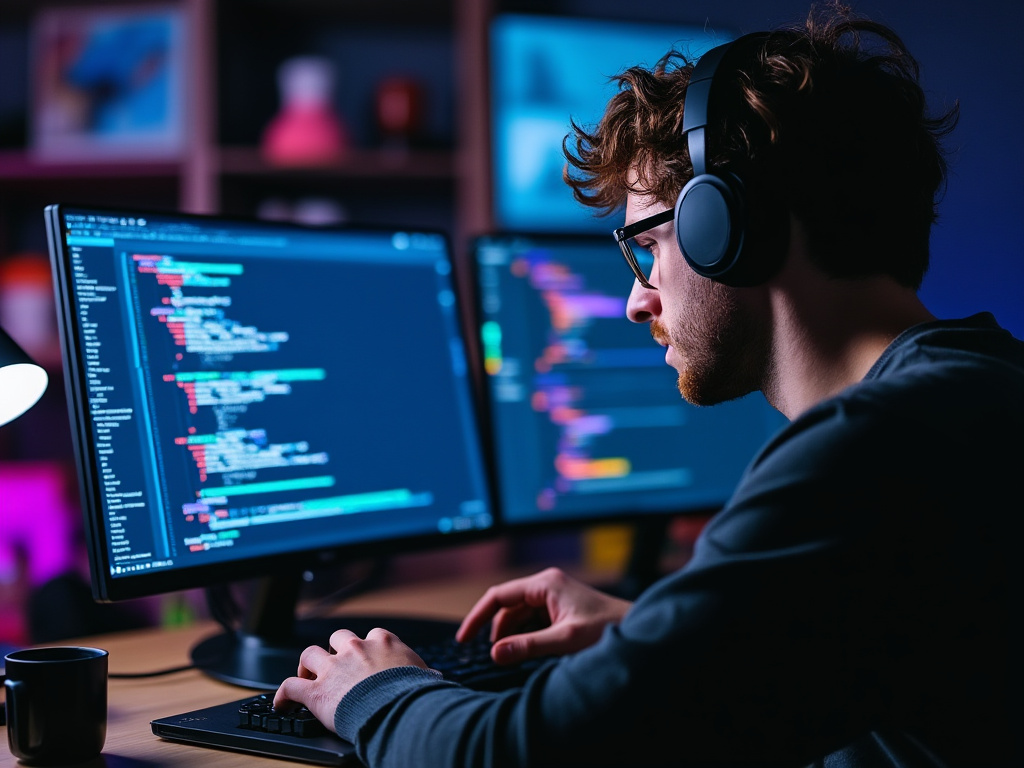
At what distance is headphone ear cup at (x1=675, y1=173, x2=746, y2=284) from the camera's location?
0.78m

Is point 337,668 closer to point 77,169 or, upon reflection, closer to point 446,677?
point 446,677

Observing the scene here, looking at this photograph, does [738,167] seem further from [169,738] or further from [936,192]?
[169,738]

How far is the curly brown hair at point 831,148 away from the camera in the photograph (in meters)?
0.81

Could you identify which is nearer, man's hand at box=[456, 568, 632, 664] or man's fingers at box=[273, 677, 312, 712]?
man's fingers at box=[273, 677, 312, 712]

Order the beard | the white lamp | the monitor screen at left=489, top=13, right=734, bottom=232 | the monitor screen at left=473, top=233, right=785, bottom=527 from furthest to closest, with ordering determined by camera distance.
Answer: the monitor screen at left=489, top=13, right=734, bottom=232 < the monitor screen at left=473, top=233, right=785, bottom=527 < the white lamp < the beard

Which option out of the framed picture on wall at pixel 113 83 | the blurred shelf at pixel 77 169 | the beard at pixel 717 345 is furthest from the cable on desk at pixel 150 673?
the framed picture on wall at pixel 113 83

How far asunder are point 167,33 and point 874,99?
211 cm

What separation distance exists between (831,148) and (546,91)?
5.21 ft

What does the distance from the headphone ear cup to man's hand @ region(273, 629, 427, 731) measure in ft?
1.32

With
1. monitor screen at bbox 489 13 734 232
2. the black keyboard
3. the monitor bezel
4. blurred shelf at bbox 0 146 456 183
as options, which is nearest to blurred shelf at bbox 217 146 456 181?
blurred shelf at bbox 0 146 456 183

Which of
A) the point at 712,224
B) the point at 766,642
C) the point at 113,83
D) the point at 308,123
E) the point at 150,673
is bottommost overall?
the point at 150,673

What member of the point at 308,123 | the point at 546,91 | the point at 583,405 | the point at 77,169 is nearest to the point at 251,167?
the point at 308,123

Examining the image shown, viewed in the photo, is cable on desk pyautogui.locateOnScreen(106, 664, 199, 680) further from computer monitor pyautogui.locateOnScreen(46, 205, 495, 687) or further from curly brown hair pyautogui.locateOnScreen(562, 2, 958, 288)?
curly brown hair pyautogui.locateOnScreen(562, 2, 958, 288)

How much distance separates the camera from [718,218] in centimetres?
79
